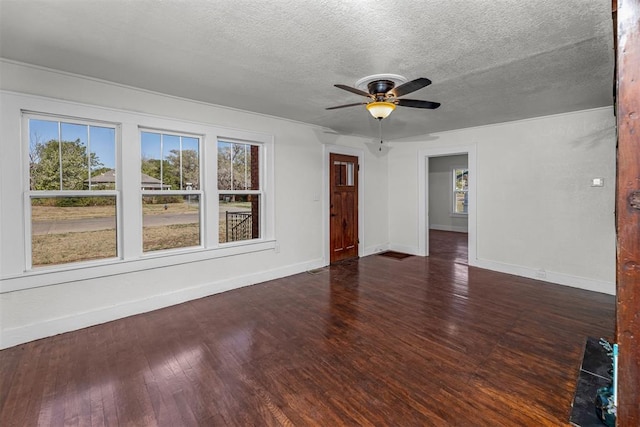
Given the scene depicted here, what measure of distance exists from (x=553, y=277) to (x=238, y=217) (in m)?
4.97

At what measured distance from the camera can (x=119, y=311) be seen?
3227 mm

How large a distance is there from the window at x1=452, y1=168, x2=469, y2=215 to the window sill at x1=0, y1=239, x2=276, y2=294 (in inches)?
308

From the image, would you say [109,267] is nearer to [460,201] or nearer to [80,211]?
[80,211]

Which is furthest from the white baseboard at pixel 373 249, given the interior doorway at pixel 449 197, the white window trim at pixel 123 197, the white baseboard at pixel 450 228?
the white baseboard at pixel 450 228

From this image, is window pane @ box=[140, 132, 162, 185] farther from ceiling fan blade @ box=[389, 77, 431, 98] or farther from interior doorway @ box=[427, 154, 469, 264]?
interior doorway @ box=[427, 154, 469, 264]

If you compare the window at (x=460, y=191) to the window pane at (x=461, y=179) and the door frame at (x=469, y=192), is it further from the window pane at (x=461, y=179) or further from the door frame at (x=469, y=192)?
the door frame at (x=469, y=192)

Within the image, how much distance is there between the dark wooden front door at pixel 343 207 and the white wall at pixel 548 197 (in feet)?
6.53

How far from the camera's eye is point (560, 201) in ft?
14.4

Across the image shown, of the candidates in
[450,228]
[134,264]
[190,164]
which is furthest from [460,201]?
[134,264]

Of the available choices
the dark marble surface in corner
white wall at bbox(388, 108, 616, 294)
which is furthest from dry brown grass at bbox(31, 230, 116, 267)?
white wall at bbox(388, 108, 616, 294)

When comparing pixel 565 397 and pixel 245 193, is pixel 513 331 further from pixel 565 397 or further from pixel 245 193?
pixel 245 193

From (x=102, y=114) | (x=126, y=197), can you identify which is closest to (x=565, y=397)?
(x=126, y=197)

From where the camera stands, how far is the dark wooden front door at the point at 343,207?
18.4 feet

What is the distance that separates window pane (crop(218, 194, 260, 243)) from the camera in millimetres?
4203
